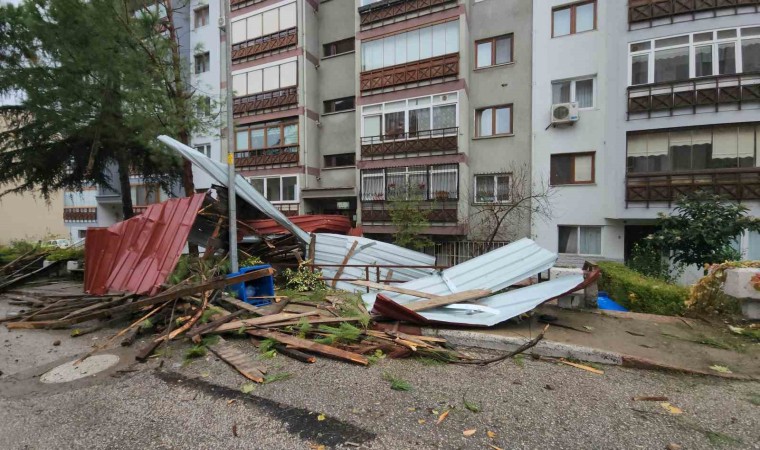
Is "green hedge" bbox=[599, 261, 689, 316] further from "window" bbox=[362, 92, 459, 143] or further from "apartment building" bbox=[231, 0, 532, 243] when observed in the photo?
"window" bbox=[362, 92, 459, 143]

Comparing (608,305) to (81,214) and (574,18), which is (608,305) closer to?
(574,18)

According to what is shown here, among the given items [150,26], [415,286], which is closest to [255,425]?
[415,286]

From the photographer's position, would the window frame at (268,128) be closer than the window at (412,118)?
No

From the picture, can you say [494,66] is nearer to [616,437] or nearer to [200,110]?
[200,110]

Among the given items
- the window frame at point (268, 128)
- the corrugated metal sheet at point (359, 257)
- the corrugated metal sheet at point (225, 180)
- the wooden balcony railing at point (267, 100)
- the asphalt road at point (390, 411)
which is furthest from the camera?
the wooden balcony railing at point (267, 100)

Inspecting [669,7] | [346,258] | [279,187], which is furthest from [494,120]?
[279,187]

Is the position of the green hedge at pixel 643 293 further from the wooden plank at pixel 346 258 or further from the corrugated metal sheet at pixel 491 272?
the wooden plank at pixel 346 258

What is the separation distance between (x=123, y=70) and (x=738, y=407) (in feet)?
46.6

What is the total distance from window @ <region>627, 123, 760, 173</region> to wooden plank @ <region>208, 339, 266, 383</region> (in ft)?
49.2

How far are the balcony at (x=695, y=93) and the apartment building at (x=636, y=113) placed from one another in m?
0.03

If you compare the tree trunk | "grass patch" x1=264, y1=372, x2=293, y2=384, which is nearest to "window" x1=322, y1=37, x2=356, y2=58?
the tree trunk

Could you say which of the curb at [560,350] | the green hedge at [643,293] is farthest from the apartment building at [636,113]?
the curb at [560,350]

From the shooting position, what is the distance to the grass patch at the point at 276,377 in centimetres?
392

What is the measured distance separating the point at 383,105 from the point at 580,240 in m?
11.0
